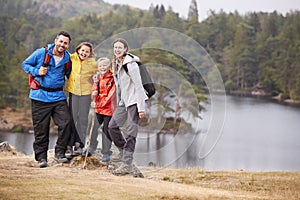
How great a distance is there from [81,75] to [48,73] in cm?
48

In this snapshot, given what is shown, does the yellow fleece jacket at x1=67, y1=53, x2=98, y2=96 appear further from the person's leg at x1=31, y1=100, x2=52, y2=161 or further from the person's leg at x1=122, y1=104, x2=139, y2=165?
the person's leg at x1=122, y1=104, x2=139, y2=165

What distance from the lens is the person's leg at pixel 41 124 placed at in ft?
21.9

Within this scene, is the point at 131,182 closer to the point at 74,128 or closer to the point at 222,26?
the point at 74,128

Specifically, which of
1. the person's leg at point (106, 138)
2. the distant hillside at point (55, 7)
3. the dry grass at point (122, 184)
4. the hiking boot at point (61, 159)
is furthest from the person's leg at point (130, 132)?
the distant hillside at point (55, 7)

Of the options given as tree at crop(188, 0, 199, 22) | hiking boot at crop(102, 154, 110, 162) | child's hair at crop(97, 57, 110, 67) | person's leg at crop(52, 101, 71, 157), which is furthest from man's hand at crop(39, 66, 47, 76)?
tree at crop(188, 0, 199, 22)

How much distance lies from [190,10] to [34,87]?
91.1 meters

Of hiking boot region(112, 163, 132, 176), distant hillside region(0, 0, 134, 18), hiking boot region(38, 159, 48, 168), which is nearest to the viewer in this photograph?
hiking boot region(112, 163, 132, 176)

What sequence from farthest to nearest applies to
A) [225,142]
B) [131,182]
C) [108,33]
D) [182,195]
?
[108,33] < [225,142] < [131,182] < [182,195]

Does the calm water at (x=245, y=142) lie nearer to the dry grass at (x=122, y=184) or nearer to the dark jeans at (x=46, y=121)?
the dry grass at (x=122, y=184)

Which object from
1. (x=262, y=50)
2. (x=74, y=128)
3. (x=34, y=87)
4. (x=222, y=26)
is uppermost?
(x=222, y=26)

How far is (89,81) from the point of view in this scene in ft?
22.1

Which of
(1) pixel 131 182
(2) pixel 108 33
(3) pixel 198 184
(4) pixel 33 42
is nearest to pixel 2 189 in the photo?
(1) pixel 131 182

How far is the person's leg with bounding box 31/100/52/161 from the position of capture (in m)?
6.69

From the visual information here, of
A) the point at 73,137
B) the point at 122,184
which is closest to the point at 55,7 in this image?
the point at 73,137
